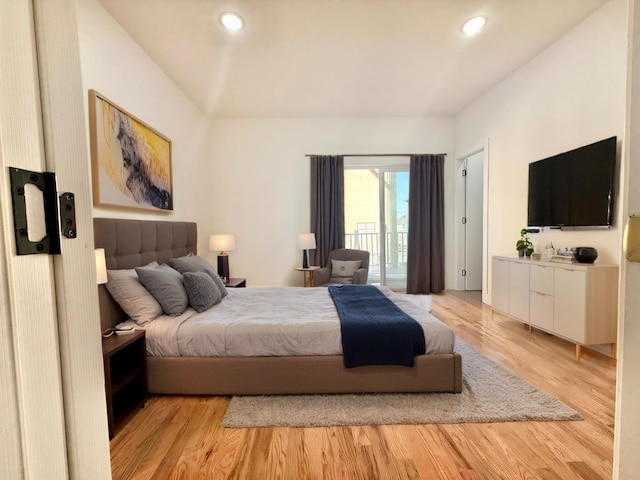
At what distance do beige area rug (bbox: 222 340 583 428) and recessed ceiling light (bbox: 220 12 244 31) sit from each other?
3.11 m

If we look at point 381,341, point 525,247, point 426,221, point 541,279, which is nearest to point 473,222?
point 426,221

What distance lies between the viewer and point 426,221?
507 cm

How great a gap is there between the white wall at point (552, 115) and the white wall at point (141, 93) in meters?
4.11

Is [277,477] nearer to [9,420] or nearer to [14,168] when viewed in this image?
[9,420]

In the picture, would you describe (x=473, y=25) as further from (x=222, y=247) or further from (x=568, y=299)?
(x=222, y=247)

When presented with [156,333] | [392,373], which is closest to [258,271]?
[156,333]

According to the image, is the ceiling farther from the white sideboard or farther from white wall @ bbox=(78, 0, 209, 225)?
the white sideboard

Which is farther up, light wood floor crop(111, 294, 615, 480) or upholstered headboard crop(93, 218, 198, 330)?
upholstered headboard crop(93, 218, 198, 330)

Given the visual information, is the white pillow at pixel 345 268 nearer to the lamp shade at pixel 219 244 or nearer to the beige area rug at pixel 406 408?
the lamp shade at pixel 219 244

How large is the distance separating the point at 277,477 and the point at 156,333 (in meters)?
1.26

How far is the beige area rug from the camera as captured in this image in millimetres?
1821

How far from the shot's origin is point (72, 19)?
0.55m

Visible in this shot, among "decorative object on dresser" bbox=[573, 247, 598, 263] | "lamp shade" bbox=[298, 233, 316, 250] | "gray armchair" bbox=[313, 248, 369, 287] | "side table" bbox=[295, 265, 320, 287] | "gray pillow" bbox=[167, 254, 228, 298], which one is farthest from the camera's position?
"lamp shade" bbox=[298, 233, 316, 250]

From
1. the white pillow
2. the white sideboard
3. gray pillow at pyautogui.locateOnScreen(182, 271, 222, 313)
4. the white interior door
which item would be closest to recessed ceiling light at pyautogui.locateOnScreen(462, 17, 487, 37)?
the white sideboard
